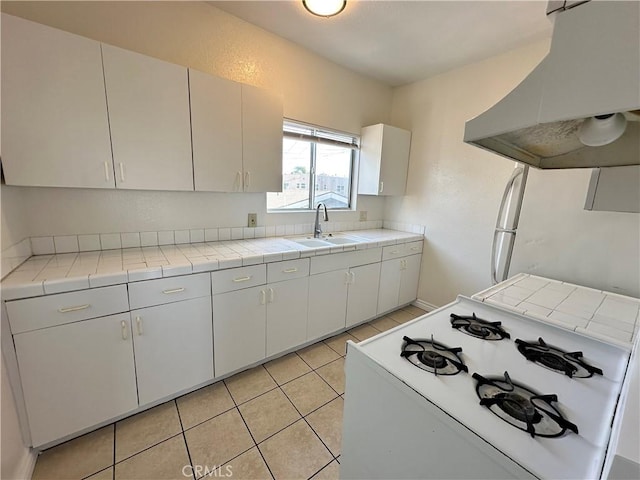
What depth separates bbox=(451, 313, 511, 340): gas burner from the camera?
1136 millimetres

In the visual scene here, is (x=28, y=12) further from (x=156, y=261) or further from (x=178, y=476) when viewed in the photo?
(x=178, y=476)

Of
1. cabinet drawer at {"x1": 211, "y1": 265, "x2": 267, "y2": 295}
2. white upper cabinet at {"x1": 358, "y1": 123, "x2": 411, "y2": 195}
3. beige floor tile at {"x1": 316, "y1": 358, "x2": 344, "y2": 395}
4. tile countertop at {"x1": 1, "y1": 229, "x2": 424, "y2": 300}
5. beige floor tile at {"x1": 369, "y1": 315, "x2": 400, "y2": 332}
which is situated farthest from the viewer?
white upper cabinet at {"x1": 358, "y1": 123, "x2": 411, "y2": 195}

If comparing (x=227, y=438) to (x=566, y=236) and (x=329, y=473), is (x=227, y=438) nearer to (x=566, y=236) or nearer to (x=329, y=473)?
(x=329, y=473)

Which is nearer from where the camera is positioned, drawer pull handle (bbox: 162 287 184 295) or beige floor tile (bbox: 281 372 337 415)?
drawer pull handle (bbox: 162 287 184 295)

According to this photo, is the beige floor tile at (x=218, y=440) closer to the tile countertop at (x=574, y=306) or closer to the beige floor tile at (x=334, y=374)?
the beige floor tile at (x=334, y=374)

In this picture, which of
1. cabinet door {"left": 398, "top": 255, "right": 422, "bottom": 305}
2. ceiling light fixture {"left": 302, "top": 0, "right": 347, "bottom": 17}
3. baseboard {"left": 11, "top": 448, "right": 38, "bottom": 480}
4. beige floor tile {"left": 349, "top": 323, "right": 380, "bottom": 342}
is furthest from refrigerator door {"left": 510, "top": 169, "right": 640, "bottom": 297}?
baseboard {"left": 11, "top": 448, "right": 38, "bottom": 480}

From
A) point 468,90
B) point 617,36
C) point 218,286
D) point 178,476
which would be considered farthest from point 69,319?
point 468,90

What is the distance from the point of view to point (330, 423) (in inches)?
65.8

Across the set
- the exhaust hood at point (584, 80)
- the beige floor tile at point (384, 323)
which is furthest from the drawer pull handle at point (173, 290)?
the beige floor tile at point (384, 323)

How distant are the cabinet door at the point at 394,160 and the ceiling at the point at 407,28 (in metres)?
0.68

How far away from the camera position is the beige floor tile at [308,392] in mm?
1804

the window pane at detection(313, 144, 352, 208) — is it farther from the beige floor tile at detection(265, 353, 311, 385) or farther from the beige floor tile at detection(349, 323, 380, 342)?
the beige floor tile at detection(265, 353, 311, 385)

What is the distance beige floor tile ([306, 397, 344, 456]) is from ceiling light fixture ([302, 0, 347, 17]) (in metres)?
2.68

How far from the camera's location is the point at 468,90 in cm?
270
